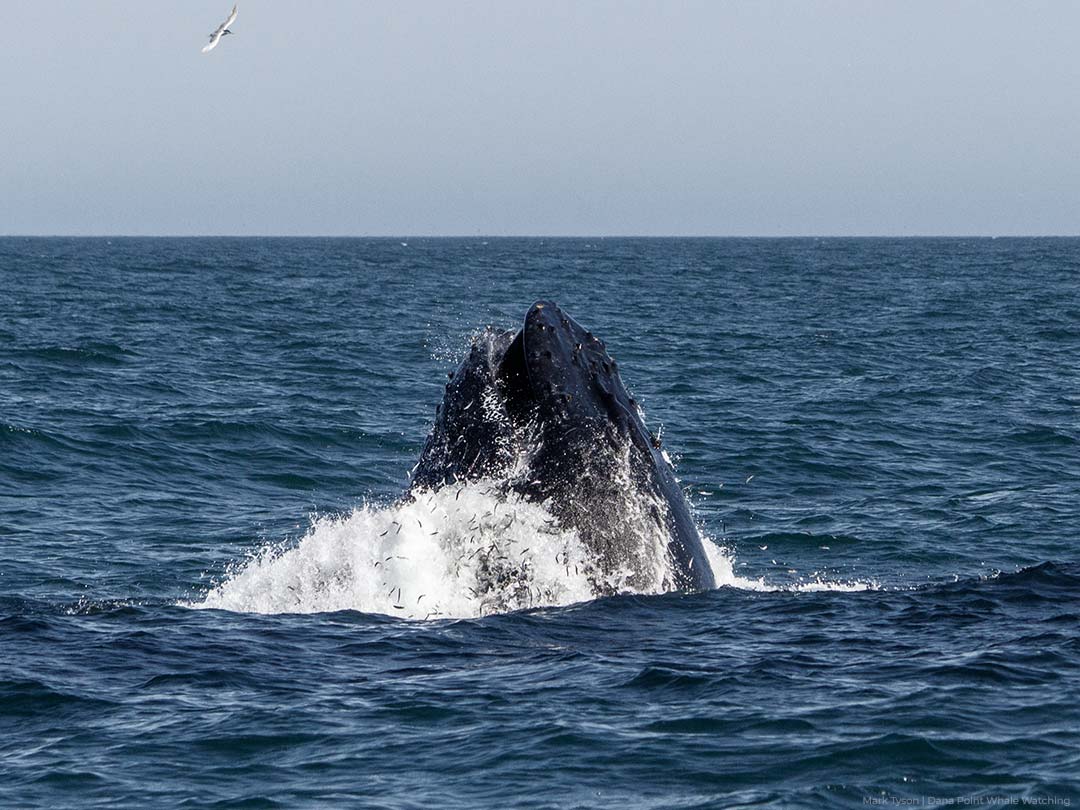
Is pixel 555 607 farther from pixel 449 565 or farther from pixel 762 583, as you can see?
pixel 762 583

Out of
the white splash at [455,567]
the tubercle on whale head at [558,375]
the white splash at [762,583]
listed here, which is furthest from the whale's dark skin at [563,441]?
the white splash at [762,583]

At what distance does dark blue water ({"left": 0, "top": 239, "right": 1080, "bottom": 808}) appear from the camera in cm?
917

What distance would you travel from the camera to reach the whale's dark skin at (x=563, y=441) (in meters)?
12.6

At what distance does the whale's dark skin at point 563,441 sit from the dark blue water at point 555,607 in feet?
2.09

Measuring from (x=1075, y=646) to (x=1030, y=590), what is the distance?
72.7 inches

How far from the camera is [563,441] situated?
12.6 metres

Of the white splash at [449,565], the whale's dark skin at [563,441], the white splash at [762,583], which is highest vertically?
the whale's dark skin at [563,441]

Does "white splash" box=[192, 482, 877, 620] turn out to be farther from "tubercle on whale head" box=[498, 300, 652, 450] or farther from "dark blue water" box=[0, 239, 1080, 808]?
"tubercle on whale head" box=[498, 300, 652, 450]

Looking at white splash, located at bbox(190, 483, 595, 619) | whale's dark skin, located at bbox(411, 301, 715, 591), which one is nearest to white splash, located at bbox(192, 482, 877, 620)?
white splash, located at bbox(190, 483, 595, 619)

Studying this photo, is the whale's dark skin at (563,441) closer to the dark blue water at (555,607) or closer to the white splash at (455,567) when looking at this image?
the white splash at (455,567)

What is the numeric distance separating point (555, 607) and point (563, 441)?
132 centimetres

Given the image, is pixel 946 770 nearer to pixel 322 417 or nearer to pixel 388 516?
pixel 388 516

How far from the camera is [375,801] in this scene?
866 centimetres

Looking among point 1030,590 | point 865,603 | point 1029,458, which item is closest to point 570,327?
point 865,603
